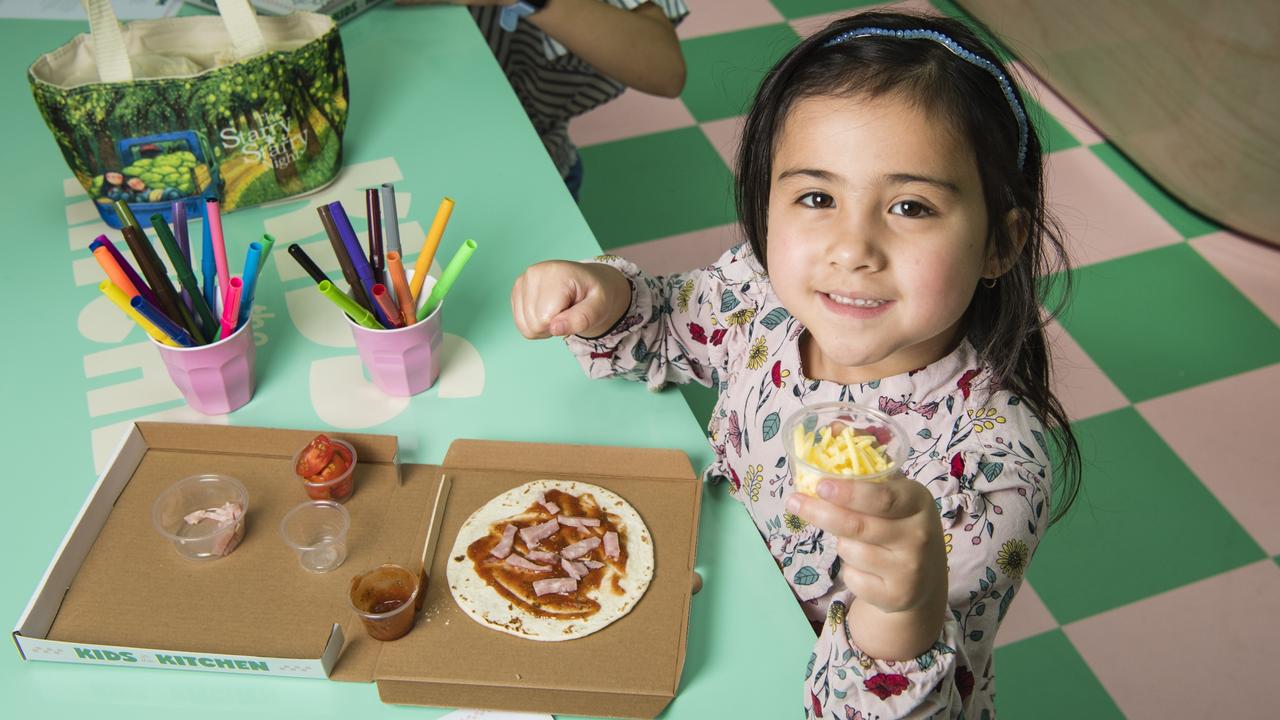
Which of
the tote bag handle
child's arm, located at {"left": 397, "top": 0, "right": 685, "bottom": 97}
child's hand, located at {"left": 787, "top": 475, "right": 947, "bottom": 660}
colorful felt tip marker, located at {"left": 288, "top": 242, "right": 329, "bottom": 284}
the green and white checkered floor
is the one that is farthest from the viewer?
the green and white checkered floor

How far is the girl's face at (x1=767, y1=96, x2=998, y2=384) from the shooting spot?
3.16ft

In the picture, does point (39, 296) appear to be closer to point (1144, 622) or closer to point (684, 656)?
point (684, 656)

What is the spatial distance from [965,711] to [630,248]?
74.6 inches

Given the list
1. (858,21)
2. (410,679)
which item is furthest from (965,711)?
(858,21)

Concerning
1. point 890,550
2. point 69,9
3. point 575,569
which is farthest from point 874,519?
point 69,9

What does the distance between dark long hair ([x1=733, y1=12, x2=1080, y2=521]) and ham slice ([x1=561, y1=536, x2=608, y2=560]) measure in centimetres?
40

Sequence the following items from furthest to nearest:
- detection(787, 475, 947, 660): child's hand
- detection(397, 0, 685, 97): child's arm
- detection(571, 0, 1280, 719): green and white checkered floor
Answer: detection(571, 0, 1280, 719): green and white checkered floor → detection(397, 0, 685, 97): child's arm → detection(787, 475, 947, 660): child's hand

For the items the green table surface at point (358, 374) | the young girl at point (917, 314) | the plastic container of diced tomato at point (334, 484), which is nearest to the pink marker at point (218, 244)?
the green table surface at point (358, 374)

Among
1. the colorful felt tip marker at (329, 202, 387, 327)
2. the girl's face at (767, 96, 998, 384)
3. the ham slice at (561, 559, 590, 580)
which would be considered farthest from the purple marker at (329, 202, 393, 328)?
the girl's face at (767, 96, 998, 384)

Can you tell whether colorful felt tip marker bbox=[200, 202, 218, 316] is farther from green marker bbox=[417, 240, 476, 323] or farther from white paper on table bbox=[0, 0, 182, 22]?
white paper on table bbox=[0, 0, 182, 22]

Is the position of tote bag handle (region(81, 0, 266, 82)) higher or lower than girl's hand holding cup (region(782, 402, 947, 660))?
higher

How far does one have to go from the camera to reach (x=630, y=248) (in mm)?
2768

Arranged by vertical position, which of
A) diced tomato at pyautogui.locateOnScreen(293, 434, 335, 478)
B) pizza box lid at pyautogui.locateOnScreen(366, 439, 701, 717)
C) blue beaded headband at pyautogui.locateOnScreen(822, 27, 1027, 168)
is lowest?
pizza box lid at pyautogui.locateOnScreen(366, 439, 701, 717)

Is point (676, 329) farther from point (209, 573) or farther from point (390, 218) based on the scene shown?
point (209, 573)
